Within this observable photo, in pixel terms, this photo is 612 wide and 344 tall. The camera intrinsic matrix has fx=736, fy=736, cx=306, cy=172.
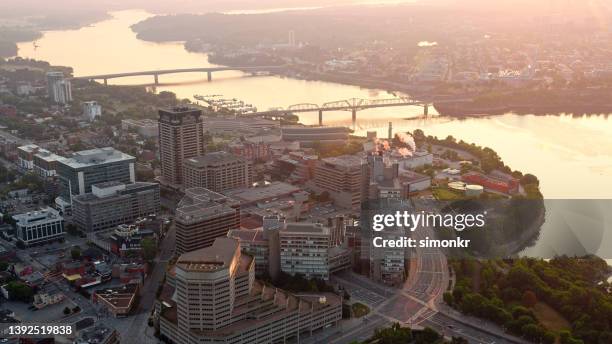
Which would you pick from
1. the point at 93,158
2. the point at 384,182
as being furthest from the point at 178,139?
the point at 384,182

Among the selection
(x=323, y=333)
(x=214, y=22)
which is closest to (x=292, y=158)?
(x=323, y=333)

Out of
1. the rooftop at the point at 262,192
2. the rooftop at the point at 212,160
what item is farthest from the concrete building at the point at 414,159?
the rooftop at the point at 212,160

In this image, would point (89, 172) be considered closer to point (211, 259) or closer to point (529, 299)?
point (211, 259)

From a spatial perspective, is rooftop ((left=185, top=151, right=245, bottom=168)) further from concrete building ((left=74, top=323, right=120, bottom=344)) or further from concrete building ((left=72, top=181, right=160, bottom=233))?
concrete building ((left=74, top=323, right=120, bottom=344))

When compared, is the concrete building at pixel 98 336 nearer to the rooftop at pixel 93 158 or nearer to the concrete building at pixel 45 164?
the rooftop at pixel 93 158

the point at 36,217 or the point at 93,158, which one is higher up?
the point at 93,158
